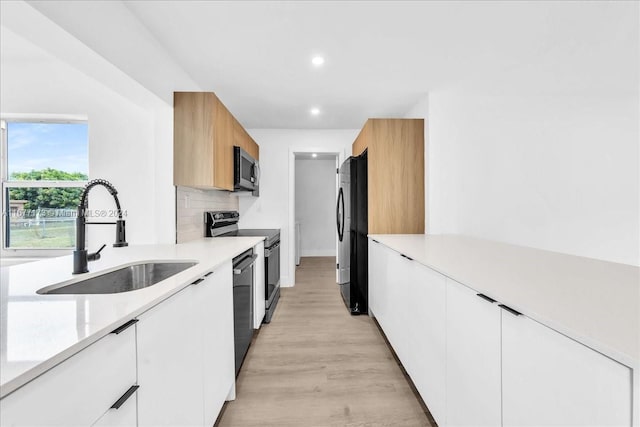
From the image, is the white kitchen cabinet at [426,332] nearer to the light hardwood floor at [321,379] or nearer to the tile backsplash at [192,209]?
the light hardwood floor at [321,379]

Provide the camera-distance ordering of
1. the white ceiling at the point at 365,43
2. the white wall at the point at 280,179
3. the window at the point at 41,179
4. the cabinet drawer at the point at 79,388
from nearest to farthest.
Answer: the cabinet drawer at the point at 79,388 → the white ceiling at the point at 365,43 → the window at the point at 41,179 → the white wall at the point at 280,179

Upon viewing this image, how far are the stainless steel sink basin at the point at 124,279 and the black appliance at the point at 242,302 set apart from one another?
392 millimetres

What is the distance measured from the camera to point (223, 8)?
1717mm

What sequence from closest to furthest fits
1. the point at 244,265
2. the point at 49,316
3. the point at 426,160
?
the point at 49,316
the point at 244,265
the point at 426,160

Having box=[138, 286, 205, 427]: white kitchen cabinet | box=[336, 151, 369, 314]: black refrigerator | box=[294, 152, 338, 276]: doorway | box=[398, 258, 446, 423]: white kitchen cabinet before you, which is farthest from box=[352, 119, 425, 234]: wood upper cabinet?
box=[294, 152, 338, 276]: doorway

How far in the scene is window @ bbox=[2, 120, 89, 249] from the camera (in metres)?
2.85

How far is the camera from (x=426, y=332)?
143cm

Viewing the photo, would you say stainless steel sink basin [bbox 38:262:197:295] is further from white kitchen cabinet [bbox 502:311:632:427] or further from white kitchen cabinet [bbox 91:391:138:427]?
white kitchen cabinet [bbox 502:311:632:427]

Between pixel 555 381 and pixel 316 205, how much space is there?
21.7 feet

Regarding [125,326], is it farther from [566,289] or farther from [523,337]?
[566,289]

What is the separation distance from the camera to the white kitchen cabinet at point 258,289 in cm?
248

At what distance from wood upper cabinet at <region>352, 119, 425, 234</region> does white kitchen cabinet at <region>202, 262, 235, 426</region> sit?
176cm

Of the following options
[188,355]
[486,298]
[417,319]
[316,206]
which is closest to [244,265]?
[188,355]

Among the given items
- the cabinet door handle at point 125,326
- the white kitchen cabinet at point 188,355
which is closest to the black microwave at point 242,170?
the white kitchen cabinet at point 188,355
